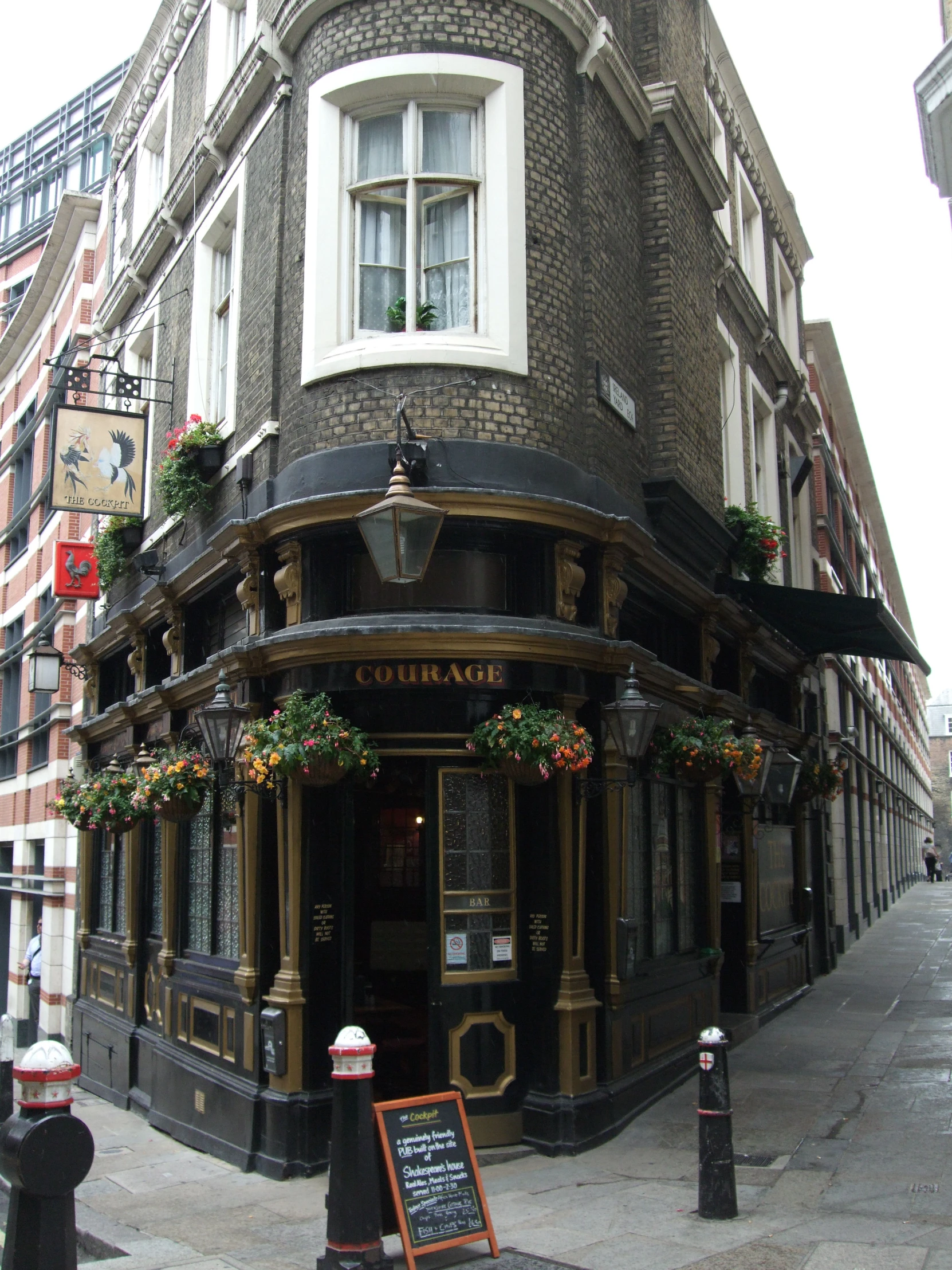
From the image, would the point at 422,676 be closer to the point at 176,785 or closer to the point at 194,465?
the point at 176,785

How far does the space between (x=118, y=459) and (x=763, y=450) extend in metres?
10.1

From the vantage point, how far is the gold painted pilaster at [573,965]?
877 centimetres

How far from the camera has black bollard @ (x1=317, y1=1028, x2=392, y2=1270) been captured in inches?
227

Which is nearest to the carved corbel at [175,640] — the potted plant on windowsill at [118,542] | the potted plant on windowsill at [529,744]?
the potted plant on windowsill at [118,542]

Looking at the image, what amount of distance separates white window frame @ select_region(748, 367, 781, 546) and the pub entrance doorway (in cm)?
744

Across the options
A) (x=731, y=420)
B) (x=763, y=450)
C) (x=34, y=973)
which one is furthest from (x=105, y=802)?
(x=763, y=450)

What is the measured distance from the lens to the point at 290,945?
8742 millimetres

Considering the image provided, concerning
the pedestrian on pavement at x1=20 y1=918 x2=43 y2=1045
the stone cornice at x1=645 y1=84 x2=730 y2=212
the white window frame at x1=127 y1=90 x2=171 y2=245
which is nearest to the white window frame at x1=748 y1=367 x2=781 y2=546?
the stone cornice at x1=645 y1=84 x2=730 y2=212

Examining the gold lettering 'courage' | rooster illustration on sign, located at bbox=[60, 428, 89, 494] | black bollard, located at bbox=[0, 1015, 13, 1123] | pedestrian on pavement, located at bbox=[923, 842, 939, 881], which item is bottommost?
pedestrian on pavement, located at bbox=[923, 842, 939, 881]

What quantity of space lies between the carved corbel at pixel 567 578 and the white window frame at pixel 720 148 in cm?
791

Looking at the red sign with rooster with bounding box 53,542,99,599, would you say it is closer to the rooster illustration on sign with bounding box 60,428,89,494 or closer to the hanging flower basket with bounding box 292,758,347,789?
the rooster illustration on sign with bounding box 60,428,89,494

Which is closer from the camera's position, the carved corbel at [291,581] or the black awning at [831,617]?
the carved corbel at [291,581]

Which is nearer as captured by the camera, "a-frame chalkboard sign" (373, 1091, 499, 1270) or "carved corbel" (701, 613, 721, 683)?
"a-frame chalkboard sign" (373, 1091, 499, 1270)

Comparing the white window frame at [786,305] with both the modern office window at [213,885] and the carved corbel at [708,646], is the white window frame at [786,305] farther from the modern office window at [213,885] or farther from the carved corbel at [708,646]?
the modern office window at [213,885]
